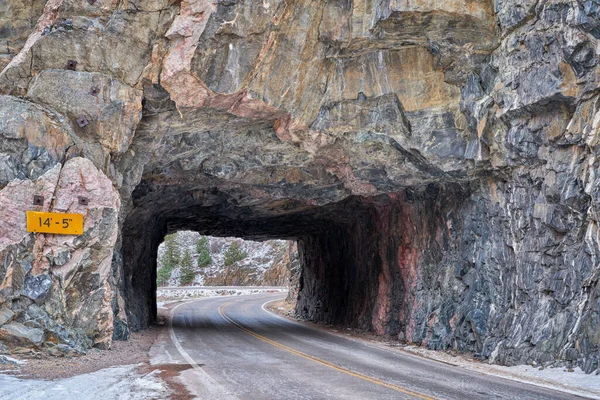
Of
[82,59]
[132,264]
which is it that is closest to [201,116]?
[82,59]

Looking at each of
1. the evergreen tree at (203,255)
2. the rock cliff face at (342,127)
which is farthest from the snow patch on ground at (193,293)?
the rock cliff face at (342,127)

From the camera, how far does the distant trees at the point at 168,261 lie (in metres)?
75.1

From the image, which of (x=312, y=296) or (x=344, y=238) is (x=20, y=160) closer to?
(x=344, y=238)

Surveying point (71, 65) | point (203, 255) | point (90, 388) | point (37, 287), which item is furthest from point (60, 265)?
point (203, 255)

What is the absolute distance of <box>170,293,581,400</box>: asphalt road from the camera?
8.66 m

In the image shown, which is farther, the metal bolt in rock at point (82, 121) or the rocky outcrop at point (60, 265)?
the metal bolt in rock at point (82, 121)

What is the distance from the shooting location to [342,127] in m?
15.4

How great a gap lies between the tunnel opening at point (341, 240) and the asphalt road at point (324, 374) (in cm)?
371

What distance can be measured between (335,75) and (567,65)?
5.68 meters

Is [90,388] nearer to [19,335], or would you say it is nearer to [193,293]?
[19,335]

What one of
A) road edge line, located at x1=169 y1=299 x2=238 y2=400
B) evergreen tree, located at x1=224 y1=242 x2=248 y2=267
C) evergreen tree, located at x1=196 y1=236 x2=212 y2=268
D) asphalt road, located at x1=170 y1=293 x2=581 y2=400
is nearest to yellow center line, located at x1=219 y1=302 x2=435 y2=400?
asphalt road, located at x1=170 y1=293 x2=581 y2=400

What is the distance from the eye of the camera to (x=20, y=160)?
472 inches

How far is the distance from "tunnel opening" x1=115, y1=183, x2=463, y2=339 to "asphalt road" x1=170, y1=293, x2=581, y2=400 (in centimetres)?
371

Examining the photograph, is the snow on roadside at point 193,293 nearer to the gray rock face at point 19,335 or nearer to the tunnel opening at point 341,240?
the tunnel opening at point 341,240
